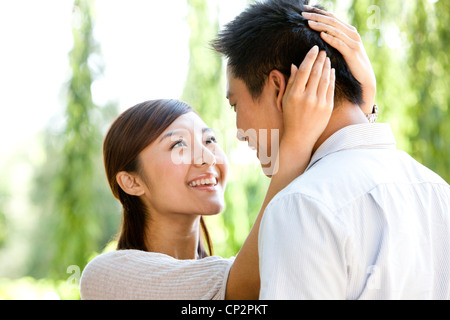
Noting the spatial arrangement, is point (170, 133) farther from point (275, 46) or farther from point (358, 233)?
point (358, 233)

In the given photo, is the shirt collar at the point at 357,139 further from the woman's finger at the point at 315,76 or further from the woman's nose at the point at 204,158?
the woman's nose at the point at 204,158

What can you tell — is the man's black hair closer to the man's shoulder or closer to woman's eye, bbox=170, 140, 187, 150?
the man's shoulder

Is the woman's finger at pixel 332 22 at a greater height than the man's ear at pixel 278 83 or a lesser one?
greater

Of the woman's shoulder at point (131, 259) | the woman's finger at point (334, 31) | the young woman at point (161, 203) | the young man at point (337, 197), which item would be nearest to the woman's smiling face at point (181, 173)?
the young woman at point (161, 203)

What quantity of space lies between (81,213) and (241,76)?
2013 mm

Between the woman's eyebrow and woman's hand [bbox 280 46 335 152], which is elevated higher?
woman's hand [bbox 280 46 335 152]

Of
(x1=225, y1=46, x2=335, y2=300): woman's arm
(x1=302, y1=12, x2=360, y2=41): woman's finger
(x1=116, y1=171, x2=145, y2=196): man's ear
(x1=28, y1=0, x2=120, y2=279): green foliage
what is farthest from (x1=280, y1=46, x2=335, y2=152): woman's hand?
(x1=28, y1=0, x2=120, y2=279): green foliage

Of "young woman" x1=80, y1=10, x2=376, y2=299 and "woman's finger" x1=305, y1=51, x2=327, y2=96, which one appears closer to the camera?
"woman's finger" x1=305, y1=51, x2=327, y2=96

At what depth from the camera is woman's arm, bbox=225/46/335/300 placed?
126 cm

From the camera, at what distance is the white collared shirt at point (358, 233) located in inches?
37.9

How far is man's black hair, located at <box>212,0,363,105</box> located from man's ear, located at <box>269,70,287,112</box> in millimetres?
12

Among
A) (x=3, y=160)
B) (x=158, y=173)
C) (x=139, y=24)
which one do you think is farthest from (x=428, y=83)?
(x=3, y=160)

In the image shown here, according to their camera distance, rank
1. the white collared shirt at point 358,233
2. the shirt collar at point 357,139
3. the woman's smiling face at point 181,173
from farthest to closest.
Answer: the woman's smiling face at point 181,173 → the shirt collar at point 357,139 → the white collared shirt at point 358,233

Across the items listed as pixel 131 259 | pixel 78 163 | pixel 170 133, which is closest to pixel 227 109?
pixel 78 163
